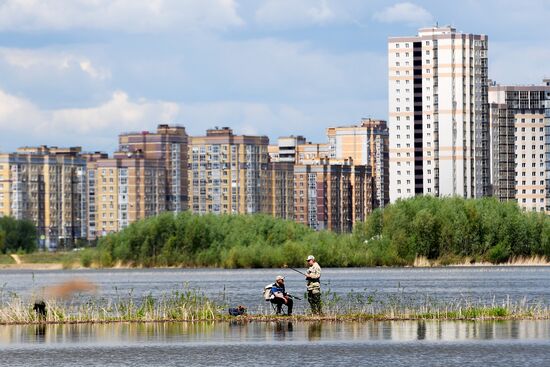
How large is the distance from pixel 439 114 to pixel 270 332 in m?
135

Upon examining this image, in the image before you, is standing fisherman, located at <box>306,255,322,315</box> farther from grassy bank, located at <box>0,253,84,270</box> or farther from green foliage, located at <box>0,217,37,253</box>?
green foliage, located at <box>0,217,37,253</box>

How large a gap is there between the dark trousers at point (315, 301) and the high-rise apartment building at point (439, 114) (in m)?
127

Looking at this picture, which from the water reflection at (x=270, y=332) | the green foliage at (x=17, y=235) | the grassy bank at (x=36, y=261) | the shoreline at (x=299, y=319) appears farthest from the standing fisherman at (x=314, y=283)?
the green foliage at (x=17, y=235)

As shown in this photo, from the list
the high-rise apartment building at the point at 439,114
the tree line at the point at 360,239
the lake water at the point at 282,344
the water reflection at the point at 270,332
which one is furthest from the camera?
the high-rise apartment building at the point at 439,114

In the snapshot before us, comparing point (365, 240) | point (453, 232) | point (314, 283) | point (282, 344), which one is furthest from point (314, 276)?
point (365, 240)

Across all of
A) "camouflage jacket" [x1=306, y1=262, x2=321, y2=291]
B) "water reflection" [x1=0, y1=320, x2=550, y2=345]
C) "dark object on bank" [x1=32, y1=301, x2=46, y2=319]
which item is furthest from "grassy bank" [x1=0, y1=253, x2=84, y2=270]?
"camouflage jacket" [x1=306, y1=262, x2=321, y2=291]

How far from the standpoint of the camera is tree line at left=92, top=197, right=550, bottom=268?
110 m

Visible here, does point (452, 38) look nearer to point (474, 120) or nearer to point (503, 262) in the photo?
point (474, 120)

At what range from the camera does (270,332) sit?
129 feet

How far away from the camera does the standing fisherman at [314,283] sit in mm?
41188

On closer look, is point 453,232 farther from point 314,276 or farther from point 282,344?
point 282,344

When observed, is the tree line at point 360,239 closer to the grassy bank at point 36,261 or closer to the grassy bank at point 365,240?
the grassy bank at point 365,240

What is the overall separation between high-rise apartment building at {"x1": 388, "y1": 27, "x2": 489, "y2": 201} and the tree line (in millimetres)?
49240

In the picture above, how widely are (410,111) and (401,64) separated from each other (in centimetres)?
571
